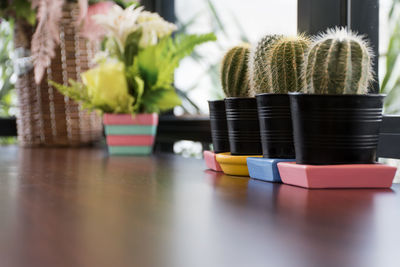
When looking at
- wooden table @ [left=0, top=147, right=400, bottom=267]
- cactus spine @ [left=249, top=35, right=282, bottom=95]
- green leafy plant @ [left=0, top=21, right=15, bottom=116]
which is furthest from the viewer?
green leafy plant @ [left=0, top=21, right=15, bottom=116]

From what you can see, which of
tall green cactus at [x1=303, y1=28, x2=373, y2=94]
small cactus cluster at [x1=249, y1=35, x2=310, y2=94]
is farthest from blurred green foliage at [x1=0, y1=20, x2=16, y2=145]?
tall green cactus at [x1=303, y1=28, x2=373, y2=94]

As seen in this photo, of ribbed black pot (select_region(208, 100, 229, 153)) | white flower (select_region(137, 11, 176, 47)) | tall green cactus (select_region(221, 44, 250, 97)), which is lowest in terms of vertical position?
ribbed black pot (select_region(208, 100, 229, 153))

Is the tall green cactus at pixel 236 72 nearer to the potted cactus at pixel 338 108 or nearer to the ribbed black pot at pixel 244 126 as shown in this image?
the ribbed black pot at pixel 244 126

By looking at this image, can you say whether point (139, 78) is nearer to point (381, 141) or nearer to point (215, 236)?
point (381, 141)

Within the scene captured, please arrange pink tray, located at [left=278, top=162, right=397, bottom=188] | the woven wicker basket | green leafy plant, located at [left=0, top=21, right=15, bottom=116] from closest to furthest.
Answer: pink tray, located at [left=278, top=162, right=397, bottom=188] → the woven wicker basket → green leafy plant, located at [left=0, top=21, right=15, bottom=116]

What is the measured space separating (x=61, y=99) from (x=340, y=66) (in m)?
1.26

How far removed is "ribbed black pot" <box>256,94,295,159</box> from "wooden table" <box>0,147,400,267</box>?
5cm

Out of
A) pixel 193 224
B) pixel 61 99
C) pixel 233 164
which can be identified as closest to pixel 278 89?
pixel 233 164

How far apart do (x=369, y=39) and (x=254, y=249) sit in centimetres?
80

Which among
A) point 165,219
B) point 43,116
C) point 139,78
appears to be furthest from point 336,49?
point 43,116

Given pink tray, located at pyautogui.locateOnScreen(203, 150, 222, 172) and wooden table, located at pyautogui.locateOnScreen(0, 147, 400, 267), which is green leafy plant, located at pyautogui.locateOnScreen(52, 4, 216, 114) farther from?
wooden table, located at pyautogui.locateOnScreen(0, 147, 400, 267)

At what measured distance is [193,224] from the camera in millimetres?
413

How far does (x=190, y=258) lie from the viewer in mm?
299

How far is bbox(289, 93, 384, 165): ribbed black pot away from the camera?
0.64m
